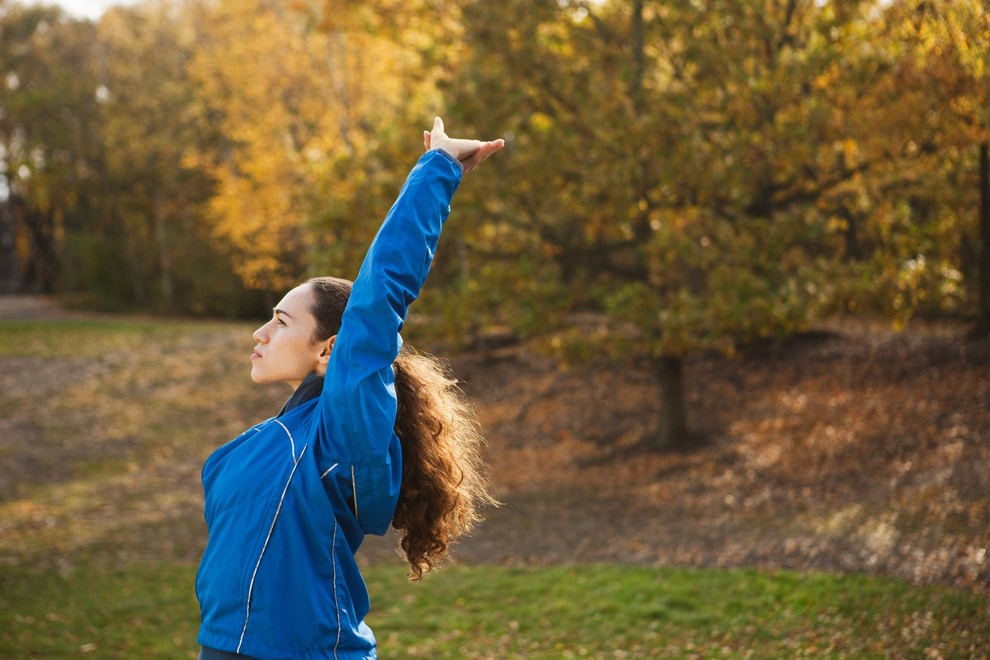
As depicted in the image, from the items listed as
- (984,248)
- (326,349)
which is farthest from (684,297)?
(326,349)

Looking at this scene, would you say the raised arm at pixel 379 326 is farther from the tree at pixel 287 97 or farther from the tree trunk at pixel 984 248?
the tree at pixel 287 97

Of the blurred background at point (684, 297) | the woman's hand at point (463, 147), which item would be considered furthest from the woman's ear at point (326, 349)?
the blurred background at point (684, 297)

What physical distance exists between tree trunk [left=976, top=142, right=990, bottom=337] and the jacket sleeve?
30.3ft

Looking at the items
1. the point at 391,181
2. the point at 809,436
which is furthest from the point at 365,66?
the point at 809,436

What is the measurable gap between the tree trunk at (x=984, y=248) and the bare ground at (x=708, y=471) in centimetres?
29

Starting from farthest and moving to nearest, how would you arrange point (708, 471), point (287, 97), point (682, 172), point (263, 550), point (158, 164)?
point (158, 164)
point (287, 97)
point (708, 471)
point (682, 172)
point (263, 550)

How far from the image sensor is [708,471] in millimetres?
10086

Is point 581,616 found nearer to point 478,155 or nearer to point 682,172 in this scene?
point 682,172

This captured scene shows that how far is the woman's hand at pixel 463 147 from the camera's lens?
2.28 metres

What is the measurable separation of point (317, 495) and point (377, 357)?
0.33 m

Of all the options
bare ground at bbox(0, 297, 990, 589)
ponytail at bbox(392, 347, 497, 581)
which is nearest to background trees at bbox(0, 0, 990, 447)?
bare ground at bbox(0, 297, 990, 589)

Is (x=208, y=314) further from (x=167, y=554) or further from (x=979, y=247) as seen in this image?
(x=979, y=247)

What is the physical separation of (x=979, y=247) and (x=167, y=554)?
9.74 m

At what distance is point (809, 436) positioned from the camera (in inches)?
404
